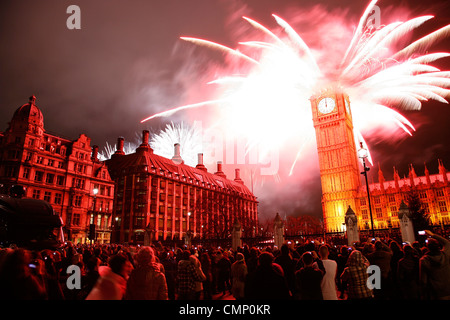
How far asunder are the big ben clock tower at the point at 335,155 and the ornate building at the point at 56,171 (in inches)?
2483

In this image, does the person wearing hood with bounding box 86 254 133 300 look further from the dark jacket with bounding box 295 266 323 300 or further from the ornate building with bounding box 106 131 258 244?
the ornate building with bounding box 106 131 258 244

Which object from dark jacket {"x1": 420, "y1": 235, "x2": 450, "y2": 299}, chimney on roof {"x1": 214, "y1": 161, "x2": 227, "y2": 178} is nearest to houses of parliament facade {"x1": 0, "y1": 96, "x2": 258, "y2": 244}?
chimney on roof {"x1": 214, "y1": 161, "x2": 227, "y2": 178}

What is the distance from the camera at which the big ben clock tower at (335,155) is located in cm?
8000

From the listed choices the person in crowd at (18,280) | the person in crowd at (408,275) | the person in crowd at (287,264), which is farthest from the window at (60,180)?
the person in crowd at (408,275)

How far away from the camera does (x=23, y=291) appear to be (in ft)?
12.3

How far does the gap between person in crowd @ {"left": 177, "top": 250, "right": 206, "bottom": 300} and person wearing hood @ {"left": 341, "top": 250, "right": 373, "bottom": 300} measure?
3.69m

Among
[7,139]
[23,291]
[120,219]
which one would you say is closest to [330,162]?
[120,219]

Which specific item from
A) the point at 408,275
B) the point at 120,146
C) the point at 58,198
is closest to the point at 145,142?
the point at 120,146

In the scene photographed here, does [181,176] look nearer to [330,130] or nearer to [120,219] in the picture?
[120,219]

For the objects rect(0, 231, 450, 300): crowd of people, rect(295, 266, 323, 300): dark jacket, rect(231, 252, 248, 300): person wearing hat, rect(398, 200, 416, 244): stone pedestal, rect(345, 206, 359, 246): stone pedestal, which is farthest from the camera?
rect(345, 206, 359, 246): stone pedestal

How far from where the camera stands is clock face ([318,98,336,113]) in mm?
82000

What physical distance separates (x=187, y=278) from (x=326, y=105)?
85621 millimetres
